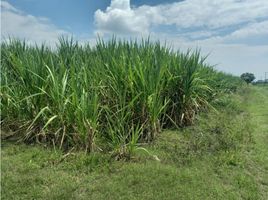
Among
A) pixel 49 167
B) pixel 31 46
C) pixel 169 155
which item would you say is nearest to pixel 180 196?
pixel 169 155

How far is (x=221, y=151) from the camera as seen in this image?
209 inches

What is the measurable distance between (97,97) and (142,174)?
4.48ft

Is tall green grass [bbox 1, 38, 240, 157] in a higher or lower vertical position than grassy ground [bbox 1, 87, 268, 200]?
higher

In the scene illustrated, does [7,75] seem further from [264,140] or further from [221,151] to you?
[264,140]

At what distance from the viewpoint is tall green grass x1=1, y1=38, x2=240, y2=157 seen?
4.80 m

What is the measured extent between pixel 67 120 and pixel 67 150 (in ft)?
1.42

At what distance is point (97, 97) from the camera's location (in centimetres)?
493

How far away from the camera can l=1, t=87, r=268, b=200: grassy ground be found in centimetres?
377

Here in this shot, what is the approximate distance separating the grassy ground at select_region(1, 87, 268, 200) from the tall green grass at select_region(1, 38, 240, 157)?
0.33 metres

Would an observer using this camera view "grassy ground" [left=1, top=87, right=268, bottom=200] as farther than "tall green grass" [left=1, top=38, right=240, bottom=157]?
No

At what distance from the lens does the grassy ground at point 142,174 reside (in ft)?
12.4

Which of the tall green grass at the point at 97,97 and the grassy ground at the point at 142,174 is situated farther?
the tall green grass at the point at 97,97

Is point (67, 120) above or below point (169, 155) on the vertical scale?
above

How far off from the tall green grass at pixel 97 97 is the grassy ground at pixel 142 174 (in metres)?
0.33
